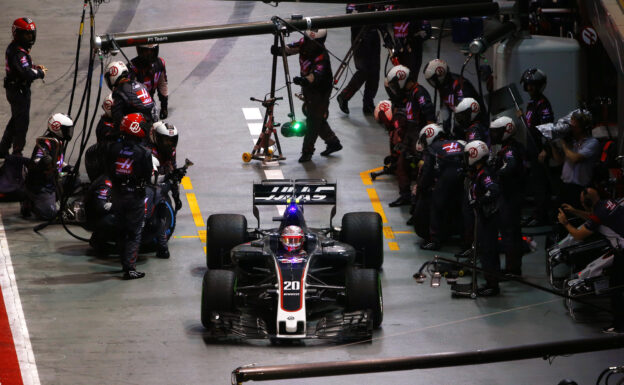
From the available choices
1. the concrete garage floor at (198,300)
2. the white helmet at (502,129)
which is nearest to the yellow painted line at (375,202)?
the concrete garage floor at (198,300)

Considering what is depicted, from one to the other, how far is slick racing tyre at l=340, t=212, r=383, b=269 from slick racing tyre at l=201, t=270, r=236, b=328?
233 cm

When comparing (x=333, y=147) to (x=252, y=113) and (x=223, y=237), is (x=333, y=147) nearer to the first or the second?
(x=252, y=113)

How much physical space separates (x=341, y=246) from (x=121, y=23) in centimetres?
1443

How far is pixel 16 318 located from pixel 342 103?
32.9ft

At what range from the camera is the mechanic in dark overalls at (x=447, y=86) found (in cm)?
1945

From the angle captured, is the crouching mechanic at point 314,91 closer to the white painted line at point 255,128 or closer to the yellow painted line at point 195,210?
the white painted line at point 255,128

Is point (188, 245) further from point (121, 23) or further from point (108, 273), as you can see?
point (121, 23)

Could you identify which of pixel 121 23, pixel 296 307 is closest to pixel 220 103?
pixel 121 23

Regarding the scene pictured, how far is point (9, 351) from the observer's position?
14.6 metres

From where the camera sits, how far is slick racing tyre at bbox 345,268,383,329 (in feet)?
48.3

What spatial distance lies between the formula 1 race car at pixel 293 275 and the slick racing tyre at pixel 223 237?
14 mm

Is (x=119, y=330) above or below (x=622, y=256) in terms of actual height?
below

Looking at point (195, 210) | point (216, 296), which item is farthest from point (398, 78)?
point (216, 296)

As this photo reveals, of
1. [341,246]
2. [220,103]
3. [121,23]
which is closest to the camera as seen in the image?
[341,246]
